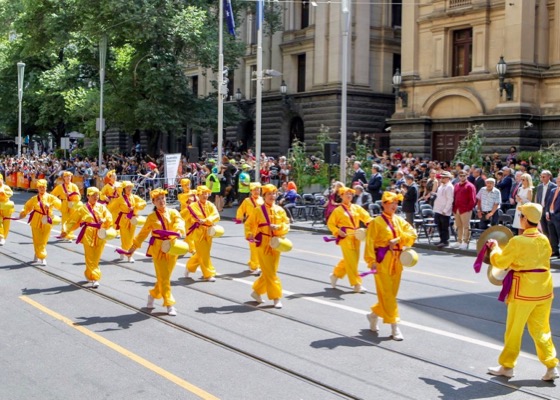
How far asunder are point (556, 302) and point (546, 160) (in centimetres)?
1243

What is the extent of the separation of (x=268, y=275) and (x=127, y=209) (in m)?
5.71

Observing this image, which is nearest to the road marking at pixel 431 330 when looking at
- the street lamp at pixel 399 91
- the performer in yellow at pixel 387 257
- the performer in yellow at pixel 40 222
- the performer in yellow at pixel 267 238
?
the performer in yellow at pixel 387 257

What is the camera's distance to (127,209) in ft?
53.0

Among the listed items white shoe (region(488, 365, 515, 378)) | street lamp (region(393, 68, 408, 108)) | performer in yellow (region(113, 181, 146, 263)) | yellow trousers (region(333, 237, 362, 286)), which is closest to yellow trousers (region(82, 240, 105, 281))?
performer in yellow (region(113, 181, 146, 263))

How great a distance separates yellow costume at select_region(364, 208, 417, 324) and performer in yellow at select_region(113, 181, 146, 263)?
24.0ft

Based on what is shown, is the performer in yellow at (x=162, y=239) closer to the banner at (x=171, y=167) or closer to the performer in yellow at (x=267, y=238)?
the performer in yellow at (x=267, y=238)

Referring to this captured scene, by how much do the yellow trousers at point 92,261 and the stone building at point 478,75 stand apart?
20.4 meters

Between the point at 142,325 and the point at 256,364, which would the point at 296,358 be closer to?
the point at 256,364

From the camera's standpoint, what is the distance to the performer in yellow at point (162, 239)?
420 inches

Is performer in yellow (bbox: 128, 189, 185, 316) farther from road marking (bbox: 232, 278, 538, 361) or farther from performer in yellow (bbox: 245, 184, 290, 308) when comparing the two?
road marking (bbox: 232, 278, 538, 361)

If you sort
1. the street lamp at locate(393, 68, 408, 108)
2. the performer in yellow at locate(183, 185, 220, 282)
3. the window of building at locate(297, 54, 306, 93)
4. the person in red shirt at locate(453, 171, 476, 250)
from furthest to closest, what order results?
the window of building at locate(297, 54, 306, 93)
the street lamp at locate(393, 68, 408, 108)
the person in red shirt at locate(453, 171, 476, 250)
the performer in yellow at locate(183, 185, 220, 282)

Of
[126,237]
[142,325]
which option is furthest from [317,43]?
[142,325]

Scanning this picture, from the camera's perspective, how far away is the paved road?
7473mm

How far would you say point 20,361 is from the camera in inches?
325
